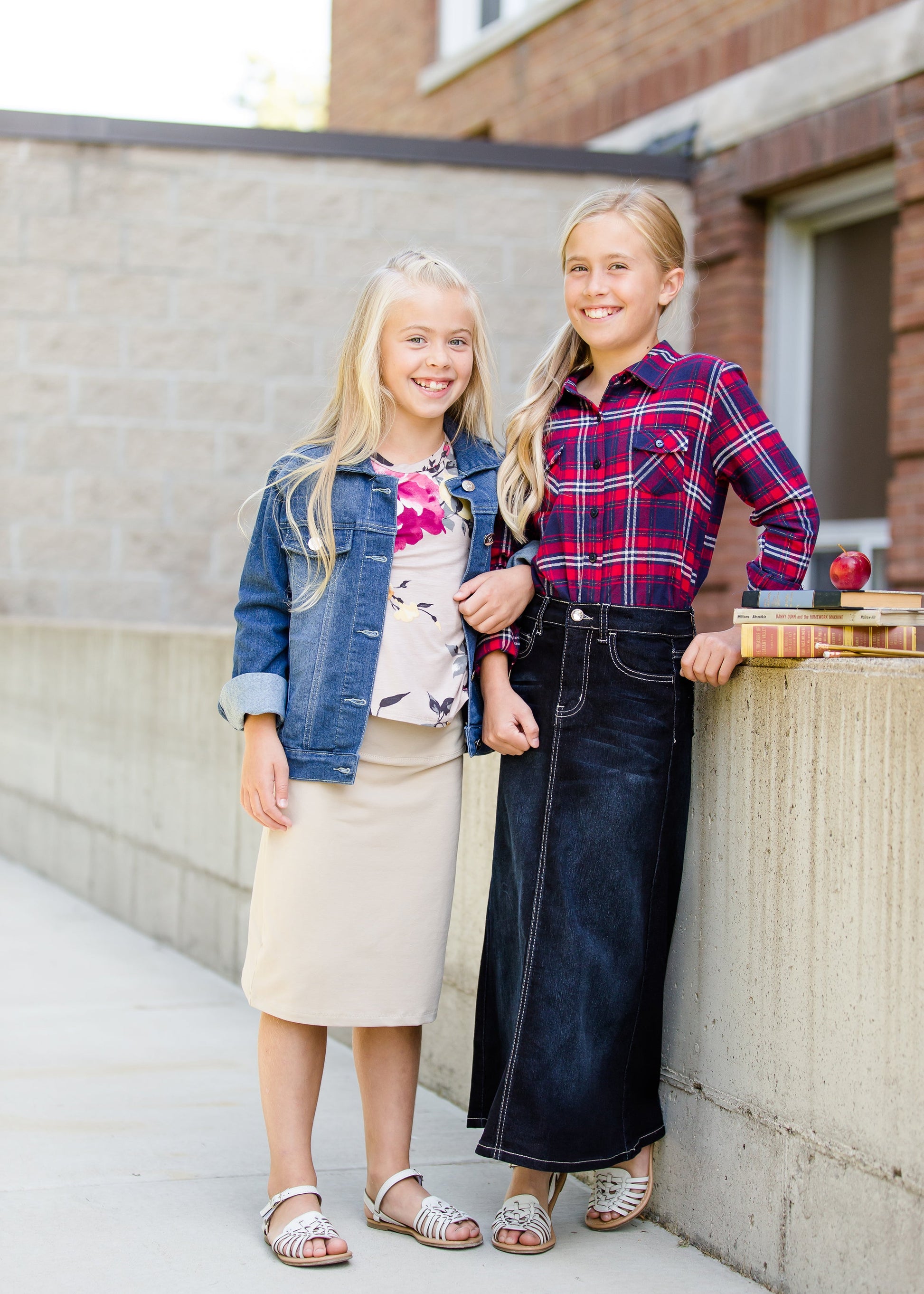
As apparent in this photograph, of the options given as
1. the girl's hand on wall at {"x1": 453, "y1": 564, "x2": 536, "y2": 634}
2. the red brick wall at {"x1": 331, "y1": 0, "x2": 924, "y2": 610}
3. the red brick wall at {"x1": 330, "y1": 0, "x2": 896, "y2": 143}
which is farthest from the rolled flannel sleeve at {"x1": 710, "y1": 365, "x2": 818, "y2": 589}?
the red brick wall at {"x1": 330, "y1": 0, "x2": 896, "y2": 143}

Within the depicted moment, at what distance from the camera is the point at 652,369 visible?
281 centimetres

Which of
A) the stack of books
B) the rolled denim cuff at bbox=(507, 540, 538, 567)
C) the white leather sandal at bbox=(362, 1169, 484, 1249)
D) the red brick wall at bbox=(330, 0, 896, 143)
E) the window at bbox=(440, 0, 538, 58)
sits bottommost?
the white leather sandal at bbox=(362, 1169, 484, 1249)

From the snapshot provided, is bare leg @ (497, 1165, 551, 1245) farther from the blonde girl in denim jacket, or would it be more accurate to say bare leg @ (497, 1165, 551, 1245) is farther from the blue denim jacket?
the blue denim jacket

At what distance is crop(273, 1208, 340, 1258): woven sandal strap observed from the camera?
110 inches

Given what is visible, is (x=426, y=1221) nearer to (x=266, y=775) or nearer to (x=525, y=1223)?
(x=525, y=1223)

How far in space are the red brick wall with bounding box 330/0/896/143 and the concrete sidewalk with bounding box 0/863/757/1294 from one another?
5.19 meters

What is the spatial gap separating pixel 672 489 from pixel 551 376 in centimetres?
37

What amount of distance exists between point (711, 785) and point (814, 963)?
0.44 metres

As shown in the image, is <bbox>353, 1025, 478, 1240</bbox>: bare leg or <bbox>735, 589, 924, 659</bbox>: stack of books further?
<bbox>353, 1025, 478, 1240</bbox>: bare leg

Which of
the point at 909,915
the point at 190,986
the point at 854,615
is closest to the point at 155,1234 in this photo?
the point at 909,915

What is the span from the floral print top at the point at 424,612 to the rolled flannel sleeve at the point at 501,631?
0.04 meters

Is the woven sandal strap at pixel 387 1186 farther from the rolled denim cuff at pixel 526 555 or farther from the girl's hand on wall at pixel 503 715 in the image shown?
the rolled denim cuff at pixel 526 555

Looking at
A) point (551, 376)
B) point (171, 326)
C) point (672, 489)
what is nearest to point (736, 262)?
point (171, 326)

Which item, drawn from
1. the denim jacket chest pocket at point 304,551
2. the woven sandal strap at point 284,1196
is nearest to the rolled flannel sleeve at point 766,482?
the denim jacket chest pocket at point 304,551
